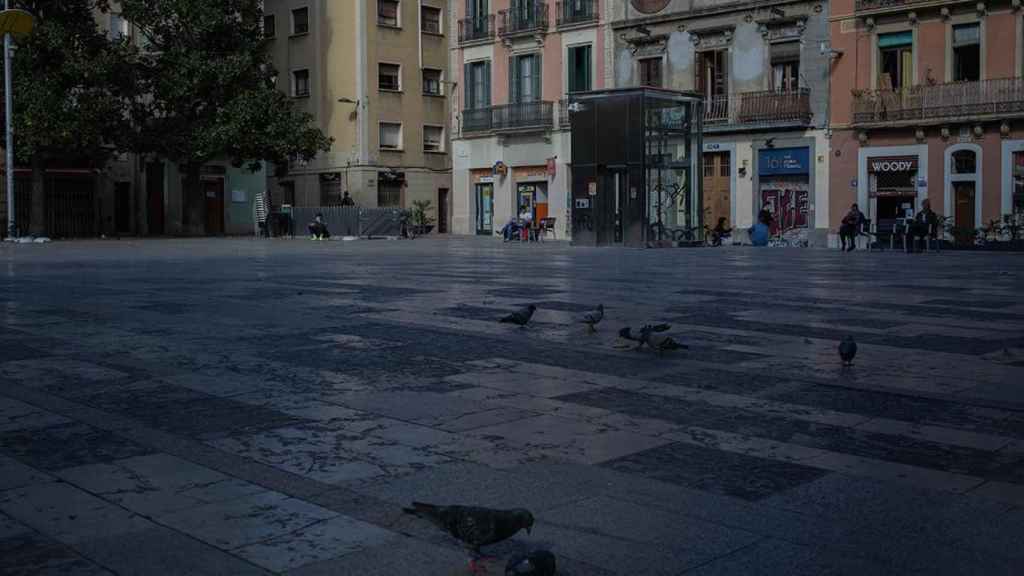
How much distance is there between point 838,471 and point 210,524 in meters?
2.63

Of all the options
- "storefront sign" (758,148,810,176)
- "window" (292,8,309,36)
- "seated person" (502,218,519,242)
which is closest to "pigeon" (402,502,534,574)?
"storefront sign" (758,148,810,176)

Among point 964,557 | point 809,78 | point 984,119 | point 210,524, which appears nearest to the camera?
point 964,557

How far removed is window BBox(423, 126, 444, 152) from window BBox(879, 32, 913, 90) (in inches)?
921

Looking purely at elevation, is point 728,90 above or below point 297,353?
above

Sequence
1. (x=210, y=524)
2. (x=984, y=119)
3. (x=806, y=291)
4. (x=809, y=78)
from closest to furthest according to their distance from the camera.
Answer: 1. (x=210, y=524)
2. (x=806, y=291)
3. (x=984, y=119)
4. (x=809, y=78)

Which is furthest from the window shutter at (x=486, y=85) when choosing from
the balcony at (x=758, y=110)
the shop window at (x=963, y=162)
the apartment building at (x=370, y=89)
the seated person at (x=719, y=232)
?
the shop window at (x=963, y=162)

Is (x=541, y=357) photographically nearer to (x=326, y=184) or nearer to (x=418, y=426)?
(x=418, y=426)

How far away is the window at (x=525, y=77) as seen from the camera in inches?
1777

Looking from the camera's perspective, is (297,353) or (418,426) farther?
(297,353)

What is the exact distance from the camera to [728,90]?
38781mm

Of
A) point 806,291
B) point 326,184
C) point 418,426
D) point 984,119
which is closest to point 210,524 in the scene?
point 418,426

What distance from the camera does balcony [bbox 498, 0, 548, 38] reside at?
44438mm

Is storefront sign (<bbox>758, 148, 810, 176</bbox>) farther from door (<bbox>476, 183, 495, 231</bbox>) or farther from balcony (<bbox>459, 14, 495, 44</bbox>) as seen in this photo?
balcony (<bbox>459, 14, 495, 44</bbox>)

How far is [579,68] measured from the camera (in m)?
43.8
